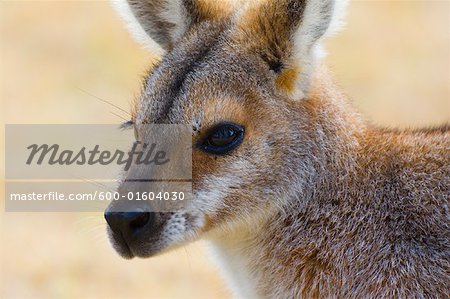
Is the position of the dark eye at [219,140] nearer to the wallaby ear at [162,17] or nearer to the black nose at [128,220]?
the black nose at [128,220]

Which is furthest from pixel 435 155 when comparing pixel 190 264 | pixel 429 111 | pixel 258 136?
pixel 429 111

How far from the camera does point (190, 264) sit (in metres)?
10.4

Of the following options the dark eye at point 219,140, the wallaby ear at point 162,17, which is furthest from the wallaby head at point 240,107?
the wallaby ear at point 162,17

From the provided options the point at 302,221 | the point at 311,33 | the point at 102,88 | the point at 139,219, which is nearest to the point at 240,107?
the point at 311,33

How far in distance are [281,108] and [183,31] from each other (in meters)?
1.11

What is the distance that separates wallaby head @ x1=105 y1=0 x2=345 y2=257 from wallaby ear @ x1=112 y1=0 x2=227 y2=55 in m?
0.26

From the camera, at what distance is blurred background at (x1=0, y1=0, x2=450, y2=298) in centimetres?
986

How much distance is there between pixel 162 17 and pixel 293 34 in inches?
50.5

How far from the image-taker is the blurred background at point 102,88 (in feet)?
32.3

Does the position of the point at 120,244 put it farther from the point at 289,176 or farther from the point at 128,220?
the point at 289,176

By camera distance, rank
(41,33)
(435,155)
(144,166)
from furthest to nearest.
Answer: (41,33)
(435,155)
(144,166)

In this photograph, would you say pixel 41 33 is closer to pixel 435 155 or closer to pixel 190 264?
pixel 190 264

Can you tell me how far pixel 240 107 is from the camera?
6.44 metres

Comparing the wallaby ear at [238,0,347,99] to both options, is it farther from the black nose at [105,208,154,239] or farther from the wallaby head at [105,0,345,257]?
the black nose at [105,208,154,239]
